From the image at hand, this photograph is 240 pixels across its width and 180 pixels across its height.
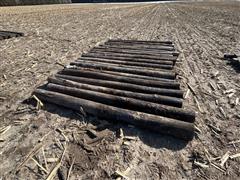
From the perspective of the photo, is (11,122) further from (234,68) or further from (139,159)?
(234,68)

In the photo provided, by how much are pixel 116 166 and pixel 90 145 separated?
2.27 ft

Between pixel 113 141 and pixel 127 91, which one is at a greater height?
pixel 127 91

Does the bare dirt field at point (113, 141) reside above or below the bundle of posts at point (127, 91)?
below

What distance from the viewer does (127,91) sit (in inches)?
204

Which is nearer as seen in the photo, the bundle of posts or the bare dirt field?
the bare dirt field

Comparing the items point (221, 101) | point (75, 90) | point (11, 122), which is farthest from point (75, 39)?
point (221, 101)

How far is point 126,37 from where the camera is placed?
11.7 metres

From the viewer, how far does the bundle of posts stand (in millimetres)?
4258

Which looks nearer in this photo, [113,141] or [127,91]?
[113,141]

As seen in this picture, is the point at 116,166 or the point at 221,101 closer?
the point at 116,166

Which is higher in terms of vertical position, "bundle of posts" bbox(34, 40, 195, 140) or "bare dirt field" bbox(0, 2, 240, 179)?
"bundle of posts" bbox(34, 40, 195, 140)

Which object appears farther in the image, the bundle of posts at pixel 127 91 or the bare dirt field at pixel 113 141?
the bundle of posts at pixel 127 91

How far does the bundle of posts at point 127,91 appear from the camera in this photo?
4258 millimetres

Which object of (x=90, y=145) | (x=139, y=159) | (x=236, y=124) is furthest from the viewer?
(x=236, y=124)
